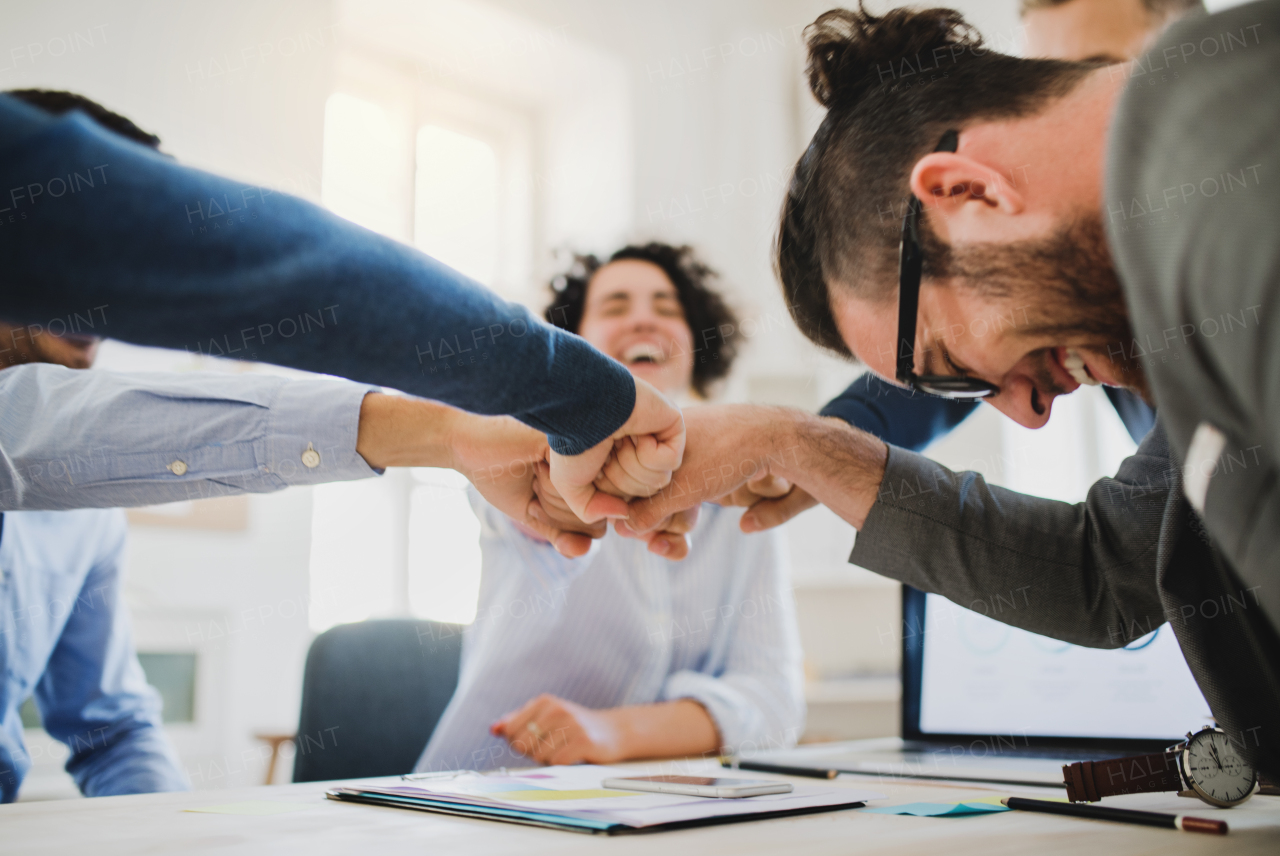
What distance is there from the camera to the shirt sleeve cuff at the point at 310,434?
95 cm

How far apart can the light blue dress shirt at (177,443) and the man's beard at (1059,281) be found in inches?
25.7

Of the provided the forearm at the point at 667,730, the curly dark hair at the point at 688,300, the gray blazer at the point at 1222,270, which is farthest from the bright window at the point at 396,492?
the gray blazer at the point at 1222,270

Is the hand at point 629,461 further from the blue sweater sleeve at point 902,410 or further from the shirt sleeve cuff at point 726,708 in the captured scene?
the shirt sleeve cuff at point 726,708

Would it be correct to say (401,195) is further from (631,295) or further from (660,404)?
(660,404)

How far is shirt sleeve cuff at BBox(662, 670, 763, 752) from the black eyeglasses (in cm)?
69

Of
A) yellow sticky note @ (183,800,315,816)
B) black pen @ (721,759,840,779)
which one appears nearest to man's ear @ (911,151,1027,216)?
black pen @ (721,759,840,779)

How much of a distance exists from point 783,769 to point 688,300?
1.23 m

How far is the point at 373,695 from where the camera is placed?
1503 millimetres

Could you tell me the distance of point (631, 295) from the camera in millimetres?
1898

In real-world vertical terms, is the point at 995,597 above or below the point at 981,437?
below

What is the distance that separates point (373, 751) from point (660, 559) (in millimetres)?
599

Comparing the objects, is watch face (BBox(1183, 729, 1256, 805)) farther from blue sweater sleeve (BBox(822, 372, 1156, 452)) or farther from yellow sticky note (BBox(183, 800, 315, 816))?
yellow sticky note (BBox(183, 800, 315, 816))

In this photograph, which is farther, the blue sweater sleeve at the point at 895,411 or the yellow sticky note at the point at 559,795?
the blue sweater sleeve at the point at 895,411

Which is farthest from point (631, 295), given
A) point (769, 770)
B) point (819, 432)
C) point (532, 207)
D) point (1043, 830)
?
point (532, 207)
